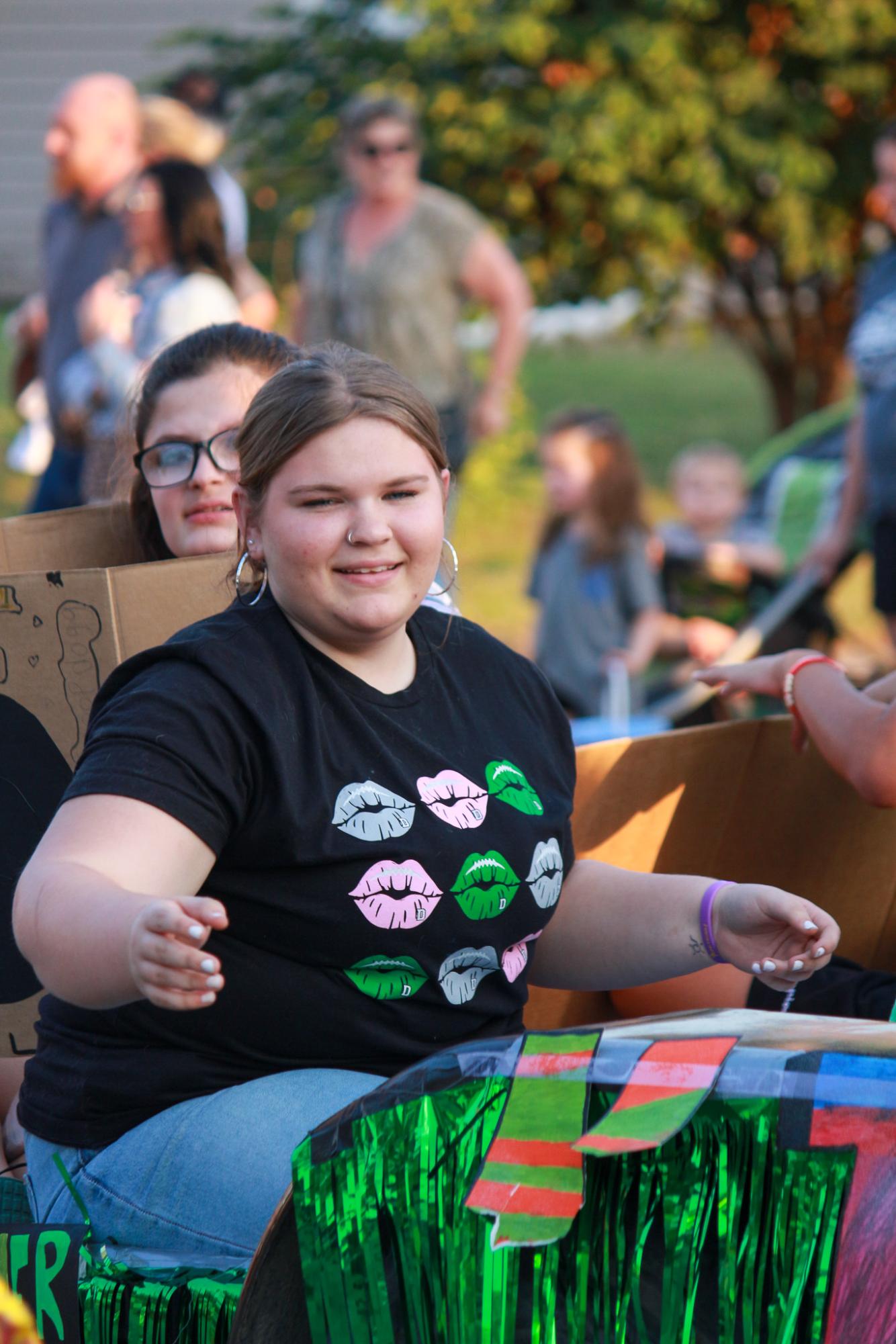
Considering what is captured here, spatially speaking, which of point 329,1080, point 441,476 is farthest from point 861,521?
point 329,1080

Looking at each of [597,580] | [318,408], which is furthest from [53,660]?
[597,580]

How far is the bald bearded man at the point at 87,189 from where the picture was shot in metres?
4.60

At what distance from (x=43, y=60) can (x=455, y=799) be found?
467 inches

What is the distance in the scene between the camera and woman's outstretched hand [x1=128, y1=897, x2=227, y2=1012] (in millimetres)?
1130

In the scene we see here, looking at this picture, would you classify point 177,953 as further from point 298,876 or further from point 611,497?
point 611,497

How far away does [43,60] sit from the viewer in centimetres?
1205

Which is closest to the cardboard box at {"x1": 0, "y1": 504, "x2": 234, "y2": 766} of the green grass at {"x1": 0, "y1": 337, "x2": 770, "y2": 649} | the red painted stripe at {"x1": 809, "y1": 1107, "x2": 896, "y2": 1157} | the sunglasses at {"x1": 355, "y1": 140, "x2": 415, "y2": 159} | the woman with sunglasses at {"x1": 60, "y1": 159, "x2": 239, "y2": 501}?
the red painted stripe at {"x1": 809, "y1": 1107, "x2": 896, "y2": 1157}

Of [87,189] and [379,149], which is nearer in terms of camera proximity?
[87,189]

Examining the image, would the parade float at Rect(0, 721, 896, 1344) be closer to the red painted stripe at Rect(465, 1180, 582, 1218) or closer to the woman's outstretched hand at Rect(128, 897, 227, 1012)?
the red painted stripe at Rect(465, 1180, 582, 1218)

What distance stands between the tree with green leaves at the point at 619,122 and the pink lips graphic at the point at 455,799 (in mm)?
7263

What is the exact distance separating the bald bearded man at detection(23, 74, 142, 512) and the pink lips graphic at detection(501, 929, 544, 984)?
3.23 m

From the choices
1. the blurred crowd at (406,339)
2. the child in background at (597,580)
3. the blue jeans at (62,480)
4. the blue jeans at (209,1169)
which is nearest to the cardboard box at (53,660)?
the blue jeans at (209,1169)

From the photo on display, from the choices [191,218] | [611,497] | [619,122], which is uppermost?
[619,122]

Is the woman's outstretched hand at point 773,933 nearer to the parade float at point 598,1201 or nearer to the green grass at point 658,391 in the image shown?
the parade float at point 598,1201
